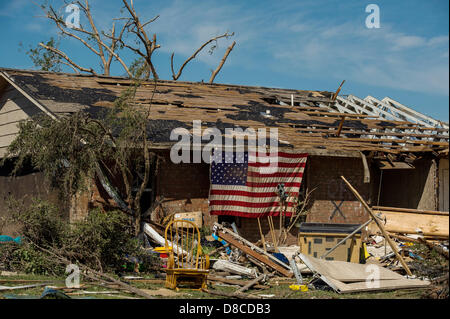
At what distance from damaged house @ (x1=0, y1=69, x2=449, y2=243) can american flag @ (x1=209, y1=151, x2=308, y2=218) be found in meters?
0.35

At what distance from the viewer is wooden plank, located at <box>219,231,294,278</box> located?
10.9 meters

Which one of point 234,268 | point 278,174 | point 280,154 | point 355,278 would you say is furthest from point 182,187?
point 355,278

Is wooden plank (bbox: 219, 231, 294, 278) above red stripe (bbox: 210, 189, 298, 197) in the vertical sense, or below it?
below

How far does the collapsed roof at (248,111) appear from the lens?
15.3m

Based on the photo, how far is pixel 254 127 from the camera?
52.5ft

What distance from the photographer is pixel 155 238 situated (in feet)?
44.1

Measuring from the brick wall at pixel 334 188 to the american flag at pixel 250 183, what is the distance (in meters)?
0.72

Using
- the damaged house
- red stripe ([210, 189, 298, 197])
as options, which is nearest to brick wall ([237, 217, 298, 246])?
the damaged house

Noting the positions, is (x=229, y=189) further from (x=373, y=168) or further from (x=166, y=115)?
(x=373, y=168)

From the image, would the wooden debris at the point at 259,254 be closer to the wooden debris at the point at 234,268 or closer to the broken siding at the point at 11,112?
the wooden debris at the point at 234,268

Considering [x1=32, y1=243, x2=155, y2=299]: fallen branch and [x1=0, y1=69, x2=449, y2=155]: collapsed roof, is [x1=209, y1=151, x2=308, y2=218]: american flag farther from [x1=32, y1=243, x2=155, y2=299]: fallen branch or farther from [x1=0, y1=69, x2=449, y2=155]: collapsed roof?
[x1=32, y1=243, x2=155, y2=299]: fallen branch

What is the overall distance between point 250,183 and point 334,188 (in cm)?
247

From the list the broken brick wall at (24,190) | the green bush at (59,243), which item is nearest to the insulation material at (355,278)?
the green bush at (59,243)
